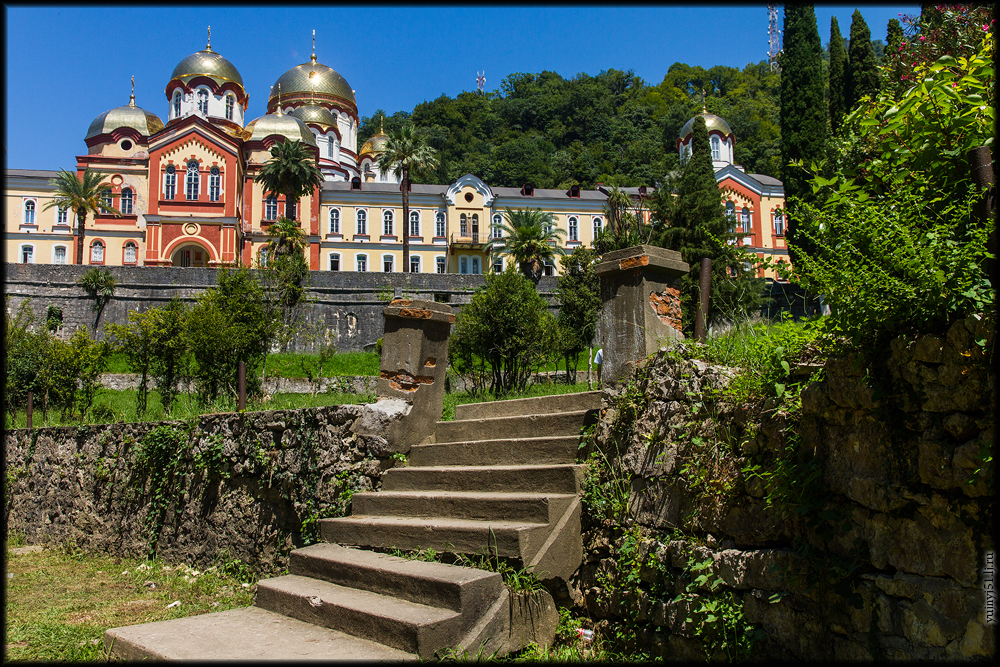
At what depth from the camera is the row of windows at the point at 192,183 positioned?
4319cm

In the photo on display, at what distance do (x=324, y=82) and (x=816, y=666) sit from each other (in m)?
60.8

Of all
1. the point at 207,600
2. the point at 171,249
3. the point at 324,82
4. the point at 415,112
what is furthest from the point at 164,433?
the point at 415,112

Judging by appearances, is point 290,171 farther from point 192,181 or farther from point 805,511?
point 805,511

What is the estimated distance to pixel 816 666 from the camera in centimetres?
342

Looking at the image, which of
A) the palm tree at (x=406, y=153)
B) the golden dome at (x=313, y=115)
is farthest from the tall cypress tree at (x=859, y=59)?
the golden dome at (x=313, y=115)

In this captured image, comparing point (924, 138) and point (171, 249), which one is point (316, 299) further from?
point (924, 138)

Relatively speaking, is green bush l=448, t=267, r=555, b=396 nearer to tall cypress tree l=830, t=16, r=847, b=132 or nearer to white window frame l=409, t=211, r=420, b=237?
tall cypress tree l=830, t=16, r=847, b=132

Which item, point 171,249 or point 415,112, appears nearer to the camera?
point 171,249

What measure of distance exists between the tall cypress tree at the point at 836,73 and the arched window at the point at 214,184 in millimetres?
35471

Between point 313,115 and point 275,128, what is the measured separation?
25.6 feet

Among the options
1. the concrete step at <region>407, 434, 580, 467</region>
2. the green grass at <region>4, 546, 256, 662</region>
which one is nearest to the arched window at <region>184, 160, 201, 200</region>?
the green grass at <region>4, 546, 256, 662</region>

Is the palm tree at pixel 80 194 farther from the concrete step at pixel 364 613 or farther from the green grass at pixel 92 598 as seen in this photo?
the concrete step at pixel 364 613

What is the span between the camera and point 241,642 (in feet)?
13.8

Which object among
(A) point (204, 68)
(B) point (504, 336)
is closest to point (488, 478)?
(B) point (504, 336)
